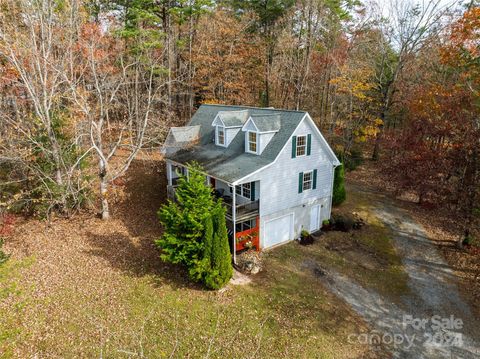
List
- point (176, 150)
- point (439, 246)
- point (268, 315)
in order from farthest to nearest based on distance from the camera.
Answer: point (176, 150) → point (439, 246) → point (268, 315)

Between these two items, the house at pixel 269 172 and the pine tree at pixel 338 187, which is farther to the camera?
the pine tree at pixel 338 187

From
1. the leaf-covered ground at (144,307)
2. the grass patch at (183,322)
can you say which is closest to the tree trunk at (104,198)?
the leaf-covered ground at (144,307)

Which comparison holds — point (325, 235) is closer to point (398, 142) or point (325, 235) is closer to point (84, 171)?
point (398, 142)

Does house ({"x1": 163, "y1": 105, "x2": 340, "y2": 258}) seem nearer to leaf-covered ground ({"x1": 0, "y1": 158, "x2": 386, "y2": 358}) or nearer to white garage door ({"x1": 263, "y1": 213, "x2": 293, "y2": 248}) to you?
white garage door ({"x1": 263, "y1": 213, "x2": 293, "y2": 248})

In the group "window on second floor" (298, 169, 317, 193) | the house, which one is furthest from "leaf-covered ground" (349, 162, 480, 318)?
"window on second floor" (298, 169, 317, 193)

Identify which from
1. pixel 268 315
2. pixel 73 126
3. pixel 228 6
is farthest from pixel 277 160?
pixel 228 6

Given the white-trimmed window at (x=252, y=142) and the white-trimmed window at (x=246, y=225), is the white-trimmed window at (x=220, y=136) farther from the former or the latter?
the white-trimmed window at (x=246, y=225)
